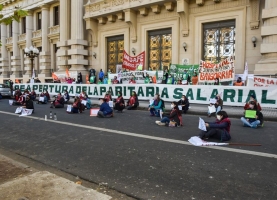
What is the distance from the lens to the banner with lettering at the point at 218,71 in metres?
14.5

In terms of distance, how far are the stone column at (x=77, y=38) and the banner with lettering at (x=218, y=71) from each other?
13.9m

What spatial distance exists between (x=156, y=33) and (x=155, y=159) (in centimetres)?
1815

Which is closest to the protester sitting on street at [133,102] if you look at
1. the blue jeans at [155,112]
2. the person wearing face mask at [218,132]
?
the blue jeans at [155,112]

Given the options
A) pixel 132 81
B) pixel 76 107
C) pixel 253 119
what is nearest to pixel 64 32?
pixel 132 81

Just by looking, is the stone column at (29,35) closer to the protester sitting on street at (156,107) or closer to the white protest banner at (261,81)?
the protester sitting on street at (156,107)

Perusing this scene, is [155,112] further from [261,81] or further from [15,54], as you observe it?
[15,54]

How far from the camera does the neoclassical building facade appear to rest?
16.7 metres

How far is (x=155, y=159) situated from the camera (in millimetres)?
5570

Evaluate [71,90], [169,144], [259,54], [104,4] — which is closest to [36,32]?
[104,4]

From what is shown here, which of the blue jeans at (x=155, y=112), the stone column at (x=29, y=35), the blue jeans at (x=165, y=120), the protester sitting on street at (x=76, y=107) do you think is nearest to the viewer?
the blue jeans at (x=165, y=120)

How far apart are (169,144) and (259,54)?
12846 mm

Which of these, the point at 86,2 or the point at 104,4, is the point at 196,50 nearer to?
the point at 104,4

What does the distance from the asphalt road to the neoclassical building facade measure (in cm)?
983

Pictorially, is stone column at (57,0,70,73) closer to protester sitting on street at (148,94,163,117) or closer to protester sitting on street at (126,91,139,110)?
protester sitting on street at (126,91,139,110)
